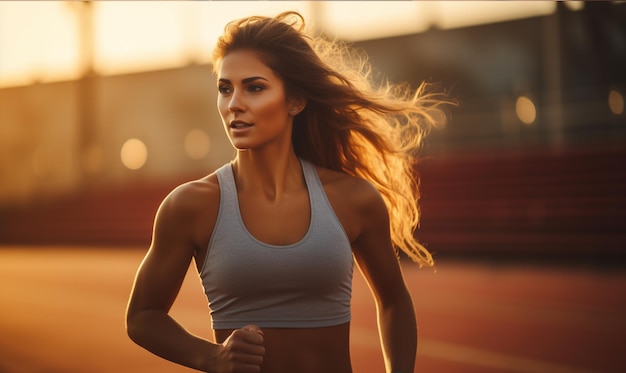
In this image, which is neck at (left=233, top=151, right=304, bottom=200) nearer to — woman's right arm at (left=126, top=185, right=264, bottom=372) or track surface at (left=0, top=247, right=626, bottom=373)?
woman's right arm at (left=126, top=185, right=264, bottom=372)

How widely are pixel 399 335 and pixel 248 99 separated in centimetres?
80

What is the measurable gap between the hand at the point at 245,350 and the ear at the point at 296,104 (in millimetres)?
707

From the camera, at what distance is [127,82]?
36156 millimetres

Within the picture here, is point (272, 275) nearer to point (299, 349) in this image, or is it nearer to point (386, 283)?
point (299, 349)

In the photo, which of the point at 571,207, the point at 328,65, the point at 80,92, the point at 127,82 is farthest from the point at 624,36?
the point at 127,82

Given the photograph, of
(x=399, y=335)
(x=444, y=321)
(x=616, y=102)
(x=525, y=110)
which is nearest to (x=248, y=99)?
(x=399, y=335)

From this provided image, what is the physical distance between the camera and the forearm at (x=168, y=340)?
83.0 inches

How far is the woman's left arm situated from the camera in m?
2.36

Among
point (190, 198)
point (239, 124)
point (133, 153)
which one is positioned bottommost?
point (190, 198)

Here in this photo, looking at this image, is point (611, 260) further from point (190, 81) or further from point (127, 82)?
point (127, 82)

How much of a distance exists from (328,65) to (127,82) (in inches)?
1369

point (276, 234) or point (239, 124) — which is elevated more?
point (239, 124)

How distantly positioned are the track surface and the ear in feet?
13.6

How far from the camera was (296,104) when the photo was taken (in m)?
2.45
